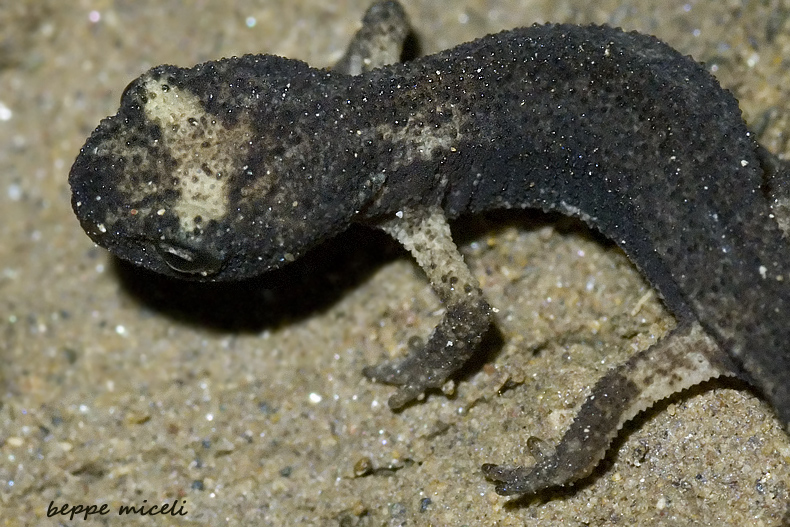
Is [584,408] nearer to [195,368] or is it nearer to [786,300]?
[786,300]

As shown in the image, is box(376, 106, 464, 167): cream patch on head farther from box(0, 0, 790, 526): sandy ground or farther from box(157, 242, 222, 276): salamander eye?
box(157, 242, 222, 276): salamander eye

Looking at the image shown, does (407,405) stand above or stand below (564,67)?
below

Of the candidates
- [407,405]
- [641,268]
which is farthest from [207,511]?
[641,268]

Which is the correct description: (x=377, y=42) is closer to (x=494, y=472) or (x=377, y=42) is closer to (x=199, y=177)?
(x=199, y=177)

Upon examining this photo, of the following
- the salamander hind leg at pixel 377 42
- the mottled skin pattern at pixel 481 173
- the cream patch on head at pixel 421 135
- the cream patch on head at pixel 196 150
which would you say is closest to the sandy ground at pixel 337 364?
the mottled skin pattern at pixel 481 173

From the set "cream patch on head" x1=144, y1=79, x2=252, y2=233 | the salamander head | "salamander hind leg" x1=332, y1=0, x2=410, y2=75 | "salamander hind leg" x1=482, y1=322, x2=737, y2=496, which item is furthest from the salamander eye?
"salamander hind leg" x1=482, y1=322, x2=737, y2=496
